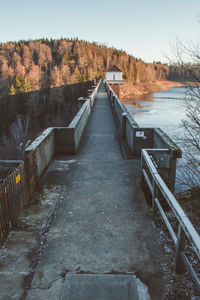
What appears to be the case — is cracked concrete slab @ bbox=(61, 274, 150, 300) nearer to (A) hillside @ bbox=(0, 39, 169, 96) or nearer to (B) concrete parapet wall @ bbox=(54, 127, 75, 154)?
(B) concrete parapet wall @ bbox=(54, 127, 75, 154)

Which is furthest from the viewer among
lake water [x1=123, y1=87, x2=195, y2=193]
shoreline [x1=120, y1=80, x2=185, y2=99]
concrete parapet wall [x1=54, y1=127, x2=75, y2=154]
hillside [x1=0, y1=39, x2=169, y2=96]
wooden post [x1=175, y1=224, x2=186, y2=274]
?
shoreline [x1=120, y1=80, x2=185, y2=99]

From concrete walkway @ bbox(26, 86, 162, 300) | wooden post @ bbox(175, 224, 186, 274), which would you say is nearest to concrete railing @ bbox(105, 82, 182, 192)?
concrete walkway @ bbox(26, 86, 162, 300)

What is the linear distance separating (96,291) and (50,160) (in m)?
5.44

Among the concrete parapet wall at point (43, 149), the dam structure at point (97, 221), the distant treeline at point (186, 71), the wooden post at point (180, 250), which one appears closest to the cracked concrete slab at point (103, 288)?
the dam structure at point (97, 221)

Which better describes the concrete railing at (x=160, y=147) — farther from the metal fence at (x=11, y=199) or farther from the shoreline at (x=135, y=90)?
the shoreline at (x=135, y=90)

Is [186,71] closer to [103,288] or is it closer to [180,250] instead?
[180,250]

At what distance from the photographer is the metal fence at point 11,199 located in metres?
4.14

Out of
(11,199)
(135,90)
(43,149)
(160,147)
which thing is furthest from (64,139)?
(135,90)

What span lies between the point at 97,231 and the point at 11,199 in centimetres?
164

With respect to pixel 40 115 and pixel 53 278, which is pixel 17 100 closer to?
pixel 40 115

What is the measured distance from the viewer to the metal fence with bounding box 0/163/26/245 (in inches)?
163

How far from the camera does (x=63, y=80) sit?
93312 mm

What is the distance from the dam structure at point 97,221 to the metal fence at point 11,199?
0.21 feet

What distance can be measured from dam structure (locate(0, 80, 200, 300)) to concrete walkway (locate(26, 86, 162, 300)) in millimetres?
13
